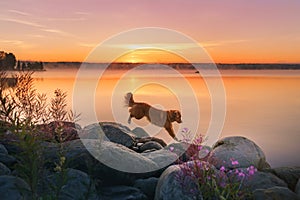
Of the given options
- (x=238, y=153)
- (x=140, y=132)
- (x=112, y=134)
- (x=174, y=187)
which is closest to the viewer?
(x=174, y=187)

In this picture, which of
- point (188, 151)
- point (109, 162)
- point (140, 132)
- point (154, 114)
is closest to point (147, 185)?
point (109, 162)

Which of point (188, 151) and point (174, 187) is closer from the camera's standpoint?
point (174, 187)

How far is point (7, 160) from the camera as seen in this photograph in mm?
8070

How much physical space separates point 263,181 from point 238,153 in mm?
2671

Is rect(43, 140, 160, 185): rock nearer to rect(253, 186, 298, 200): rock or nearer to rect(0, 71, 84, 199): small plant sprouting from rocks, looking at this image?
rect(0, 71, 84, 199): small plant sprouting from rocks

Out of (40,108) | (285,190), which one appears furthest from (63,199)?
(285,190)

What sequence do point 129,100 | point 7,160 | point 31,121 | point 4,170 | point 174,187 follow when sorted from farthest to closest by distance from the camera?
1. point 129,100
2. point 7,160
3. point 4,170
4. point 174,187
5. point 31,121

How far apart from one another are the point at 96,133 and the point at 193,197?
486 cm

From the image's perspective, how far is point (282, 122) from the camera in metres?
26.8

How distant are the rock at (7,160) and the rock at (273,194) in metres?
4.36

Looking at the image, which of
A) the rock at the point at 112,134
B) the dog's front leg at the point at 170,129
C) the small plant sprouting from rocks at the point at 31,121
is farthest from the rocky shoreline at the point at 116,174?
the dog's front leg at the point at 170,129

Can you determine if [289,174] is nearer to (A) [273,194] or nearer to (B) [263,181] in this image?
(B) [263,181]

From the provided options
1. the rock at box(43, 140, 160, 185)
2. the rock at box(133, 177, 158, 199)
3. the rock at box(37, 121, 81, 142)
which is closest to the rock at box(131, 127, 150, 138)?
the rock at box(43, 140, 160, 185)

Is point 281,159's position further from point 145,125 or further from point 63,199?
point 63,199
